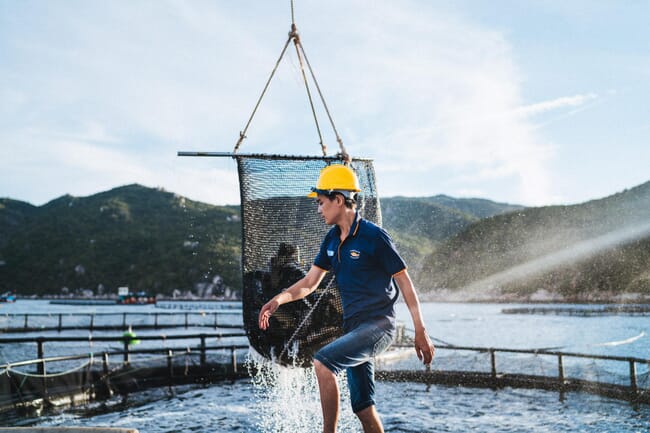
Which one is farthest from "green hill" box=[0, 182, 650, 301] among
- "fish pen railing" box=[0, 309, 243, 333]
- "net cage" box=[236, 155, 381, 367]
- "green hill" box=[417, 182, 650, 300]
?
"net cage" box=[236, 155, 381, 367]

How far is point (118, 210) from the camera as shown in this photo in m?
180

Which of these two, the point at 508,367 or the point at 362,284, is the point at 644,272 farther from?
the point at 362,284

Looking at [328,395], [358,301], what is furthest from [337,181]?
[328,395]

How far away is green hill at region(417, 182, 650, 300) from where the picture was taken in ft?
454

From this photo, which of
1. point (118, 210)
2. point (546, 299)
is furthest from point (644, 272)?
point (118, 210)

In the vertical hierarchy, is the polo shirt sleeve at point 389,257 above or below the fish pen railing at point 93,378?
above

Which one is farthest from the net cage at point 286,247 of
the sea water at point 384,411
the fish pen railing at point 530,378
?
the fish pen railing at point 530,378

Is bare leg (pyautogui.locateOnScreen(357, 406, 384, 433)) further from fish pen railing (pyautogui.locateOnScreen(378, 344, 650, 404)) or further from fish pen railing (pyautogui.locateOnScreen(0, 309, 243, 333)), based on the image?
fish pen railing (pyautogui.locateOnScreen(0, 309, 243, 333))

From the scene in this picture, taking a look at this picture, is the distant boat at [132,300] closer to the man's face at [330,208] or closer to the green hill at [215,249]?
the green hill at [215,249]

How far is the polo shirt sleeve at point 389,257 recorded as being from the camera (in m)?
3.64

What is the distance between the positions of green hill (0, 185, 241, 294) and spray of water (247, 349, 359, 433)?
13721cm

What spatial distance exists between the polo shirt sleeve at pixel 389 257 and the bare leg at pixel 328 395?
0.82 metres

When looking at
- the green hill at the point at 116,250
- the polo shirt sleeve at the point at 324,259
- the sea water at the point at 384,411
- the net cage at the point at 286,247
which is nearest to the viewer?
the polo shirt sleeve at the point at 324,259

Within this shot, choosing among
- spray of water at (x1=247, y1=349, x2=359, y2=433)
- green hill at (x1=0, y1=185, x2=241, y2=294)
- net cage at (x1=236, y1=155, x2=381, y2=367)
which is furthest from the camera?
green hill at (x1=0, y1=185, x2=241, y2=294)
